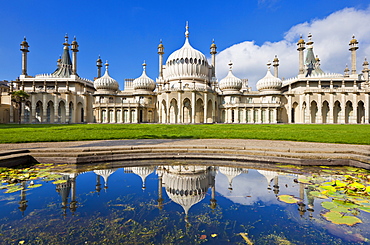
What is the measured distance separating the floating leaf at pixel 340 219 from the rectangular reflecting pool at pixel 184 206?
0.6 inches

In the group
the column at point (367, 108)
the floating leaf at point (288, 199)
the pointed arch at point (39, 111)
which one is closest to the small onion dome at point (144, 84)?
the pointed arch at point (39, 111)

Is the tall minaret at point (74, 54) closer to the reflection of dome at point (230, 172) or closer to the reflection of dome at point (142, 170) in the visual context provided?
the reflection of dome at point (142, 170)

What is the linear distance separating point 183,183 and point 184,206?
1.51 m

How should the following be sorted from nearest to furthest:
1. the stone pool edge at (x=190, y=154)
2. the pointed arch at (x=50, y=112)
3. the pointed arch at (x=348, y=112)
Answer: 1. the stone pool edge at (x=190, y=154)
2. the pointed arch at (x=348, y=112)
3. the pointed arch at (x=50, y=112)

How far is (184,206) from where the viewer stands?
4469mm

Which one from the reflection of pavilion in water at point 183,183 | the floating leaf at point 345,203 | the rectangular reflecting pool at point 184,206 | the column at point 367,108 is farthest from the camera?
the column at point 367,108

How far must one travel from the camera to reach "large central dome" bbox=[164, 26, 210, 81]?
43594 millimetres

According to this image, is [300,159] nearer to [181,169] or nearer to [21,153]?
[181,169]

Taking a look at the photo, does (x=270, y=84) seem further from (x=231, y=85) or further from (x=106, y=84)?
(x=106, y=84)

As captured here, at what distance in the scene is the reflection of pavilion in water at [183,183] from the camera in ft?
15.1

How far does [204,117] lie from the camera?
41906mm

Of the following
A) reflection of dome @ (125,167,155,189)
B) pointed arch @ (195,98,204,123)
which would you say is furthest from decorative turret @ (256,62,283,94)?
reflection of dome @ (125,167,155,189)

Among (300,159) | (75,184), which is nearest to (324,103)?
(300,159)

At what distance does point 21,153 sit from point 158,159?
4983mm
